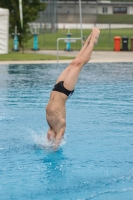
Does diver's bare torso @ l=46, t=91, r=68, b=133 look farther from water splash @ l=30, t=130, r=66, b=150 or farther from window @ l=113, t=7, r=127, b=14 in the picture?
window @ l=113, t=7, r=127, b=14

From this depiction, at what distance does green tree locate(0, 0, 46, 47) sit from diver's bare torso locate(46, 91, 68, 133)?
24.8 m

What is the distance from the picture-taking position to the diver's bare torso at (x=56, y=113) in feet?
29.6

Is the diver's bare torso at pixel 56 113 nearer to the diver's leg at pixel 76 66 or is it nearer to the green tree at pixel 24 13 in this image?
the diver's leg at pixel 76 66

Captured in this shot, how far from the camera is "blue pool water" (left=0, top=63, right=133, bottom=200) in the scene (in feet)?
24.4

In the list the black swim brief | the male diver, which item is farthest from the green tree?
the black swim brief

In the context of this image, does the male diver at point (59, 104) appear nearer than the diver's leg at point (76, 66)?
Yes

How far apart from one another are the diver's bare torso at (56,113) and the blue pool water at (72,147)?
0.53 meters

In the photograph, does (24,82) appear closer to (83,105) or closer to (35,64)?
(83,105)

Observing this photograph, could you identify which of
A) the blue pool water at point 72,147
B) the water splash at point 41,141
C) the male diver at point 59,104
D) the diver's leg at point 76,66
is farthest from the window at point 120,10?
the male diver at point 59,104

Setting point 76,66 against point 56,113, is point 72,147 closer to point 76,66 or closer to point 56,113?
point 56,113

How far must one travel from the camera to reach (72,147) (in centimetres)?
965

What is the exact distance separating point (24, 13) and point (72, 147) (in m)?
25.0

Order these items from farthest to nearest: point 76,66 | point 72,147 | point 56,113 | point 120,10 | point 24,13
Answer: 1. point 120,10
2. point 24,13
3. point 72,147
4. point 76,66
5. point 56,113

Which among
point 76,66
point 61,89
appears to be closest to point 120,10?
point 76,66
